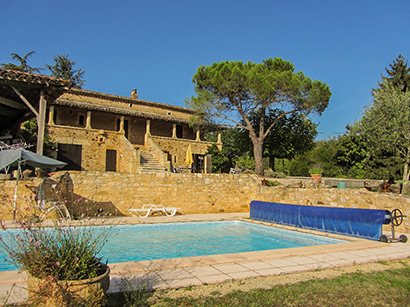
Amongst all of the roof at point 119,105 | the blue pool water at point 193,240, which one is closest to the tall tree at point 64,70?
the roof at point 119,105

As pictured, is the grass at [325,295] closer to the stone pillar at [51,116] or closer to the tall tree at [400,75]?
the stone pillar at [51,116]

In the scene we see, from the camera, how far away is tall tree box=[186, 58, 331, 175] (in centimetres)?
1958

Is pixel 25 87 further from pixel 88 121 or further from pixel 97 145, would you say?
pixel 97 145

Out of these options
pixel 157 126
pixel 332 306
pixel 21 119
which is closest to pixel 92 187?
pixel 21 119

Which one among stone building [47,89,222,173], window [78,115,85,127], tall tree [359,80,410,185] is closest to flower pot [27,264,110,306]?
stone building [47,89,222,173]

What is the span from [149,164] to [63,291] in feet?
54.3

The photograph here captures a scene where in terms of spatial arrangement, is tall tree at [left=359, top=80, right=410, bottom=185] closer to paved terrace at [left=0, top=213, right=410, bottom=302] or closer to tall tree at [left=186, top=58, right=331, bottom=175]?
tall tree at [left=186, top=58, right=331, bottom=175]

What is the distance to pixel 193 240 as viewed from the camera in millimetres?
8562

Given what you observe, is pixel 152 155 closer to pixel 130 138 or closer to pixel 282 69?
pixel 130 138

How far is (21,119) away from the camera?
15.7 meters

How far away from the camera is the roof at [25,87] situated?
36.3 ft

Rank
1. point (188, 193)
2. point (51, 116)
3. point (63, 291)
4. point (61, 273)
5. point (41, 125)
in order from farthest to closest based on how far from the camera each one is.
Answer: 1. point (51, 116)
2. point (188, 193)
3. point (41, 125)
4. point (61, 273)
5. point (63, 291)

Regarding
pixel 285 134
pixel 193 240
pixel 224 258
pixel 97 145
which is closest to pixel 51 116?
pixel 97 145

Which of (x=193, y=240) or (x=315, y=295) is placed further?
(x=193, y=240)
